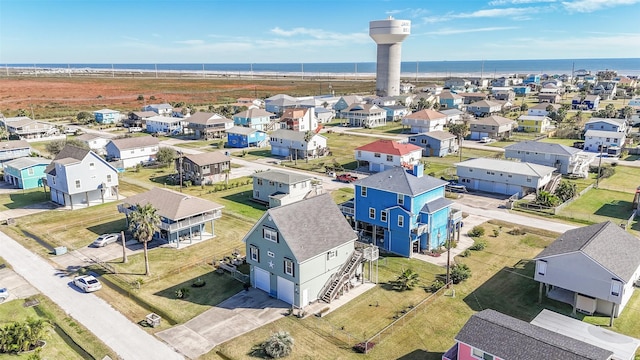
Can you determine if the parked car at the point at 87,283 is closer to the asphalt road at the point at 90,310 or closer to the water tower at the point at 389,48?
the asphalt road at the point at 90,310

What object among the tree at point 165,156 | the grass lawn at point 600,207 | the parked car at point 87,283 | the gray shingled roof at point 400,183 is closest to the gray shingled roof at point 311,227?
the gray shingled roof at point 400,183

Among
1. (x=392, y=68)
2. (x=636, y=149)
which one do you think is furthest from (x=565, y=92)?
(x=636, y=149)

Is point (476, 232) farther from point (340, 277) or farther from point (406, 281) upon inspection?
point (340, 277)

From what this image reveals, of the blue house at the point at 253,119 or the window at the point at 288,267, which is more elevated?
the blue house at the point at 253,119

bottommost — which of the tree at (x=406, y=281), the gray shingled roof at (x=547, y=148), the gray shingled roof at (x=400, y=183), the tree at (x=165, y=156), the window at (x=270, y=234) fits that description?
the tree at (x=406, y=281)

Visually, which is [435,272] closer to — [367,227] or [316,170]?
[367,227]
